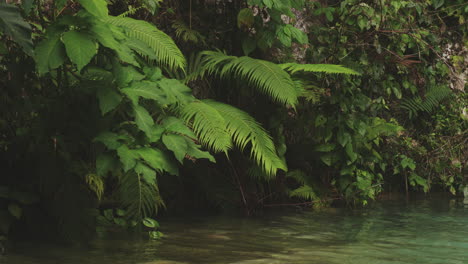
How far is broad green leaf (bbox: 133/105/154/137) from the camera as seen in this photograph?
3135 millimetres

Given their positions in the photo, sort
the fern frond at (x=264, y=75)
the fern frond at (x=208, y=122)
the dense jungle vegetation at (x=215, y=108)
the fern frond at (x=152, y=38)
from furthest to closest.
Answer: the fern frond at (x=264, y=75) < the fern frond at (x=152, y=38) < the fern frond at (x=208, y=122) < the dense jungle vegetation at (x=215, y=108)

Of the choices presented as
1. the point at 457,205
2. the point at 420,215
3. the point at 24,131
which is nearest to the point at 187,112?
the point at 24,131

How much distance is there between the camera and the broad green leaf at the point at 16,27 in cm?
226

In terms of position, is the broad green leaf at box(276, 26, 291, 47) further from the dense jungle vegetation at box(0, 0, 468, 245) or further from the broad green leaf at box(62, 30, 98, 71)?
the broad green leaf at box(62, 30, 98, 71)

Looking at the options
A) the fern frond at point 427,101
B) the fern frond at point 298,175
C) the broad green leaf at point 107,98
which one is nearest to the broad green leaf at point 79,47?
the broad green leaf at point 107,98

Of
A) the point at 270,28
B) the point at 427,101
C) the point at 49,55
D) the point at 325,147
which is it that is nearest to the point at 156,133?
the point at 49,55

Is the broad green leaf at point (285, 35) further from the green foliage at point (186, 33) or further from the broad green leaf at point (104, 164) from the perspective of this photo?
the broad green leaf at point (104, 164)

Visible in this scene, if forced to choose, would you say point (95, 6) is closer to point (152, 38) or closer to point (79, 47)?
point (79, 47)

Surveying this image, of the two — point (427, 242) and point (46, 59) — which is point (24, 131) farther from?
point (427, 242)

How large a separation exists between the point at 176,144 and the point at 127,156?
31 cm

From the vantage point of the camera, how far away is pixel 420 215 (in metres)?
4.94

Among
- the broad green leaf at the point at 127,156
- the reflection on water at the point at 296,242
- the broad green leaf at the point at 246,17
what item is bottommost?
the reflection on water at the point at 296,242

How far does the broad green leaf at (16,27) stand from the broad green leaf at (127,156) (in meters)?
0.92

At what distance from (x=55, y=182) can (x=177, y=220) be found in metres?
1.25
